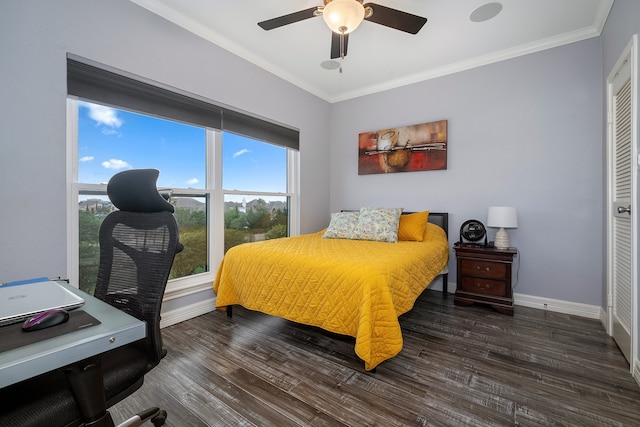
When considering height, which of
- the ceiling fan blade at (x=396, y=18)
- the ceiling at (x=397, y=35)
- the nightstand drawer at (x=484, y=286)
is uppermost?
the ceiling at (x=397, y=35)

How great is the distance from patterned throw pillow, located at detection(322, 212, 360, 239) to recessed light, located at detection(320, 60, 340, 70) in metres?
1.84

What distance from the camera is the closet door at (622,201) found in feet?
6.11

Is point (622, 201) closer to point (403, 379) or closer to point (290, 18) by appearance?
point (403, 379)

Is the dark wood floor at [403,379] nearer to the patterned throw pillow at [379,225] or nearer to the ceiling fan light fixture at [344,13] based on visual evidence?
the patterned throw pillow at [379,225]

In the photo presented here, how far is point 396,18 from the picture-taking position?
1973 millimetres

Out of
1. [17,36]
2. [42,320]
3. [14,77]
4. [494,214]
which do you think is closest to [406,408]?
[42,320]

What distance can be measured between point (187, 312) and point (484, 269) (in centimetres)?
302

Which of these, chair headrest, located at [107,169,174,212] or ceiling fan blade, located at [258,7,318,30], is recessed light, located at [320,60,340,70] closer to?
ceiling fan blade, located at [258,7,318,30]

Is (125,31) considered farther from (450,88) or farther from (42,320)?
(450,88)

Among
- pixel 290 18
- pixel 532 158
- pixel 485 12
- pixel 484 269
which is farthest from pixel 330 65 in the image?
pixel 484 269

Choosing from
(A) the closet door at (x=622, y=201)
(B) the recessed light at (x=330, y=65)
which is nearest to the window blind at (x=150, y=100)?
(B) the recessed light at (x=330, y=65)

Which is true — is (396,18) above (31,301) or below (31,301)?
above

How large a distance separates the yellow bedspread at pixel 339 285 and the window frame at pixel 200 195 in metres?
0.31

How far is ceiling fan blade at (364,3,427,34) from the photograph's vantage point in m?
1.90
